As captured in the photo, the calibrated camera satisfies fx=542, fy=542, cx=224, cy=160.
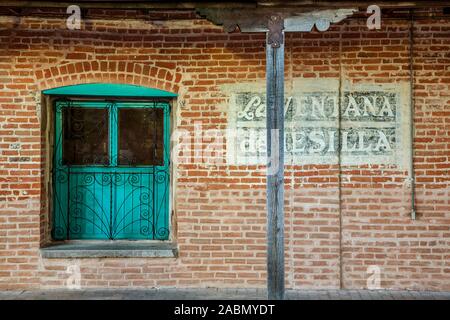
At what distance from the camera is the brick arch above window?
7.15 metres

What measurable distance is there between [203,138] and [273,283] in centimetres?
228

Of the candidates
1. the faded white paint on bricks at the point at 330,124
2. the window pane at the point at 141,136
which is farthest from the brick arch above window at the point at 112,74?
the faded white paint on bricks at the point at 330,124

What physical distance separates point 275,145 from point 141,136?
2.43m

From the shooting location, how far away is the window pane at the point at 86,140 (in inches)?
293

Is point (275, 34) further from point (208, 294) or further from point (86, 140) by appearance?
point (208, 294)

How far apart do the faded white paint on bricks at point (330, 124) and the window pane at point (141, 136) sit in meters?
1.01

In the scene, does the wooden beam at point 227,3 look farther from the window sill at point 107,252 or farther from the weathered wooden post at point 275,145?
the window sill at point 107,252

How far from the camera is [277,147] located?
573 centimetres

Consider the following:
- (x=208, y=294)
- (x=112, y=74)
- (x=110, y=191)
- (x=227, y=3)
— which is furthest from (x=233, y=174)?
(x=227, y=3)

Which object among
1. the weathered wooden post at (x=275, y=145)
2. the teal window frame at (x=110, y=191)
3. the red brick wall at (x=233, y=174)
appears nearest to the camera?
the weathered wooden post at (x=275, y=145)

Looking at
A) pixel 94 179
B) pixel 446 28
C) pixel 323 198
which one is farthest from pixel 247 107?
pixel 446 28

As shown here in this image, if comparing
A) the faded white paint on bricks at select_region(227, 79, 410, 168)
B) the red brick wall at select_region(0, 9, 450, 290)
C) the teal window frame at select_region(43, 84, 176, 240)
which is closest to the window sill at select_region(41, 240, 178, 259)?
the red brick wall at select_region(0, 9, 450, 290)

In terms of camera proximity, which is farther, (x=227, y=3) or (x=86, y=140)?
(x=86, y=140)

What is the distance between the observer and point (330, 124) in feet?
23.5
